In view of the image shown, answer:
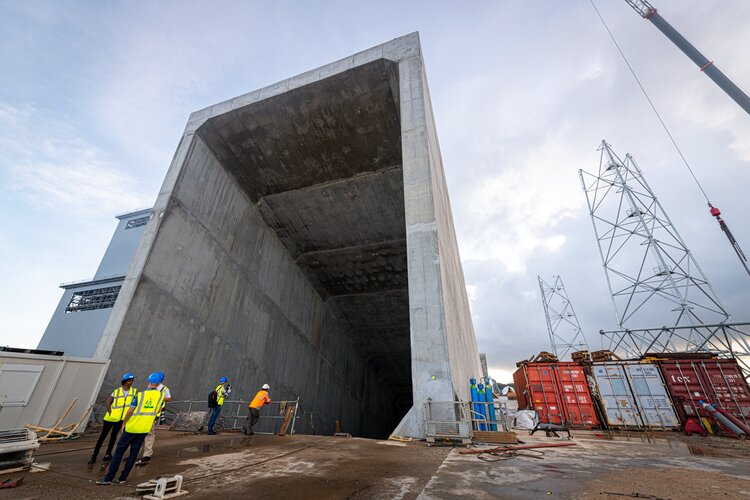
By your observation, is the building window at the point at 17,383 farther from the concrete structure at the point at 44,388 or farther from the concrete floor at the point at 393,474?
the concrete floor at the point at 393,474

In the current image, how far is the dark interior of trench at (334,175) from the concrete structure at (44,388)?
11.1 m

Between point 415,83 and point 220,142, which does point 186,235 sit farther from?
point 415,83

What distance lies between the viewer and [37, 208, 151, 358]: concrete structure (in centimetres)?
2392

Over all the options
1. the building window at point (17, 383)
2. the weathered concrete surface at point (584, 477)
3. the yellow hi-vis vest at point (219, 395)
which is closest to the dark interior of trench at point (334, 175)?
the building window at point (17, 383)

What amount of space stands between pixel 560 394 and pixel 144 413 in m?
15.9

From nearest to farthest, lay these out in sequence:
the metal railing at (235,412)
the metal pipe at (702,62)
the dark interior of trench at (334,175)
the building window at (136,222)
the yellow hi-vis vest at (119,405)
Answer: the yellow hi-vis vest at (119,405) < the metal railing at (235,412) < the dark interior of trench at (334,175) < the metal pipe at (702,62) < the building window at (136,222)

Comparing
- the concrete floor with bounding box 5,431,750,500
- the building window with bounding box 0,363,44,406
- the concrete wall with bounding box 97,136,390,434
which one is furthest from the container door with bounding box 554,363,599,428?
the building window with bounding box 0,363,44,406

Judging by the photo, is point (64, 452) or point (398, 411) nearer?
point (64, 452)

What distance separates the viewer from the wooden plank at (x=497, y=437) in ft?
25.6

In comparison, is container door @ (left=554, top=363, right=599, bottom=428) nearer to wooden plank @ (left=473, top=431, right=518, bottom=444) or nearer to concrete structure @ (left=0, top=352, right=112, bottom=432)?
wooden plank @ (left=473, top=431, right=518, bottom=444)

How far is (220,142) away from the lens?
16.3m

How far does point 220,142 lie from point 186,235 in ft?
17.6

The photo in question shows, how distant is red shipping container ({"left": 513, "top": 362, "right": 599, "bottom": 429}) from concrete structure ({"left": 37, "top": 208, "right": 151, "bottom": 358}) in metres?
28.5

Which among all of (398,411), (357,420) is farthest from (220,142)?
(398,411)
